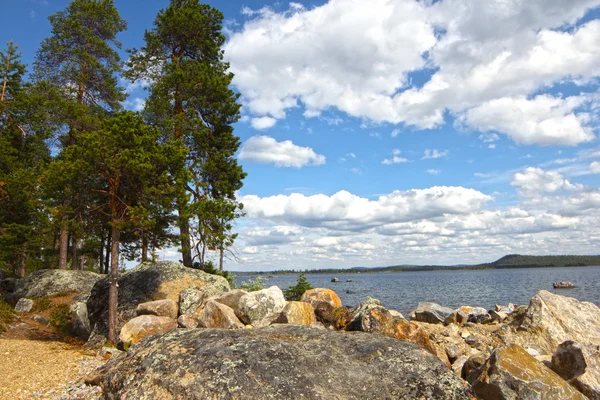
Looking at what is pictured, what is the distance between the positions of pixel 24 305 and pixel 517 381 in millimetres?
24164

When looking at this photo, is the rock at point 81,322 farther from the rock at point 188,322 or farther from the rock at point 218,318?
the rock at point 218,318

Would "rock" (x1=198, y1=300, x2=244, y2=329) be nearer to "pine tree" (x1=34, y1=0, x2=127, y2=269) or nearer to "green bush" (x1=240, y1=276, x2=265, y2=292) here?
"green bush" (x1=240, y1=276, x2=265, y2=292)

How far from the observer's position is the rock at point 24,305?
21511mm

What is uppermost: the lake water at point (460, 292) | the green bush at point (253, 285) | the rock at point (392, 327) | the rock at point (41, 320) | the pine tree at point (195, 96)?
the pine tree at point (195, 96)

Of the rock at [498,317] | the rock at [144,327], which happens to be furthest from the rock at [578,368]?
the rock at [144,327]

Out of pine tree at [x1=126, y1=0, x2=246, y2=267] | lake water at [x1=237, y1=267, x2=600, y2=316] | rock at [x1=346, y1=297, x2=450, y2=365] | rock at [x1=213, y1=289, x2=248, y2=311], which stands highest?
pine tree at [x1=126, y1=0, x2=246, y2=267]

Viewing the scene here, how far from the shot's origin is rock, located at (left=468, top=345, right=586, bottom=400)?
7609 millimetres

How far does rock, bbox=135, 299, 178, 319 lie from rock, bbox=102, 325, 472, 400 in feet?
25.4

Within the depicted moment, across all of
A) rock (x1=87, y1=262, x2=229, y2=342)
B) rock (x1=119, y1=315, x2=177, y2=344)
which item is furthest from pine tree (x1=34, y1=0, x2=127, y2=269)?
rock (x1=119, y1=315, x2=177, y2=344)

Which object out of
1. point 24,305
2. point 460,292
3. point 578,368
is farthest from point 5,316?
point 460,292

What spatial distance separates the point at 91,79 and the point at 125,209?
1600 cm

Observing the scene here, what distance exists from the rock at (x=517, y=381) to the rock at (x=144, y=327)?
30.8ft

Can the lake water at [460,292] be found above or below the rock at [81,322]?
below

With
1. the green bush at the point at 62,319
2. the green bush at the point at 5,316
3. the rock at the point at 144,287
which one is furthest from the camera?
the green bush at the point at 62,319
